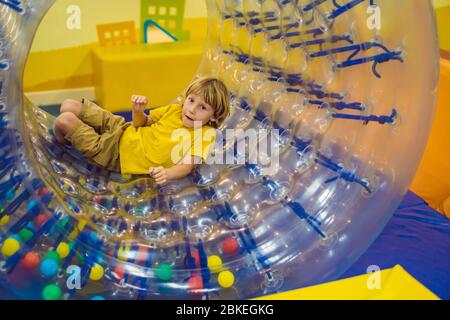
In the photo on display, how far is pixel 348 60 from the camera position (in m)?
1.03

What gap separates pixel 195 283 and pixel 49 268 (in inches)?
11.0

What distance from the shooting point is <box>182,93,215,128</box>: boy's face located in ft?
4.15

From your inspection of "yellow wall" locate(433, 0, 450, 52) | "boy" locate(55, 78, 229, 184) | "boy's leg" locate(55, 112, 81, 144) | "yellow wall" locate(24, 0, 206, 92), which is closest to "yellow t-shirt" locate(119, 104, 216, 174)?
"boy" locate(55, 78, 229, 184)

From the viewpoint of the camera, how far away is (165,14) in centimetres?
247

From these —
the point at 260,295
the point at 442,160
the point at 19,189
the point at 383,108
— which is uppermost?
the point at 383,108

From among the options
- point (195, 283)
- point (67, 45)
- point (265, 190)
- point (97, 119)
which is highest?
point (67, 45)

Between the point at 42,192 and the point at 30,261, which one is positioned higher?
the point at 42,192

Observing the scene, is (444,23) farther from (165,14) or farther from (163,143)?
(163,143)

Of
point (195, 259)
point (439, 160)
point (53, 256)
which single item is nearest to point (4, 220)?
point (53, 256)

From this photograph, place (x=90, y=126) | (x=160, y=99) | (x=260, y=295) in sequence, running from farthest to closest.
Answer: (x=160, y=99), (x=90, y=126), (x=260, y=295)

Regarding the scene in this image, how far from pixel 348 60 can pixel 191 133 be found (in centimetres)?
45

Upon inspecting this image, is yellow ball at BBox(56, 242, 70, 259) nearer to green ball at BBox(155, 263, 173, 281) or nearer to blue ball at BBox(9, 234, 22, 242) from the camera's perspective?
blue ball at BBox(9, 234, 22, 242)
